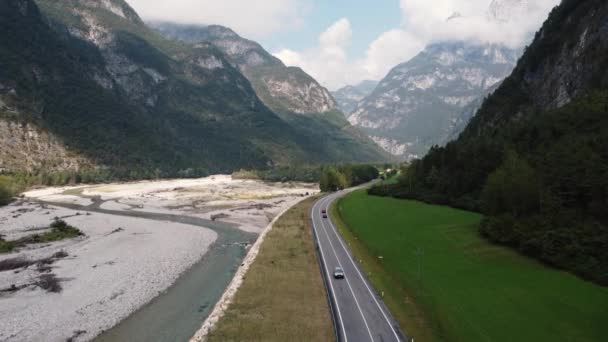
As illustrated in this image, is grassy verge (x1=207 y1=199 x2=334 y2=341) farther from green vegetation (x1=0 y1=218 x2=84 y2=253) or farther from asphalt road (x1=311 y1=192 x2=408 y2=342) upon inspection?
green vegetation (x1=0 y1=218 x2=84 y2=253)

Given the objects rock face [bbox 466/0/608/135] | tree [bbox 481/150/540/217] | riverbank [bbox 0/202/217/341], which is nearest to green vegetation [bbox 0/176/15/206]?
riverbank [bbox 0/202/217/341]

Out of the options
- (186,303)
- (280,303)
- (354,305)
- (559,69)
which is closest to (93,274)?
(186,303)

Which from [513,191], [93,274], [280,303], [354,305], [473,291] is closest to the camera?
[354,305]

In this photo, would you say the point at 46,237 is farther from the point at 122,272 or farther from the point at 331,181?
the point at 331,181

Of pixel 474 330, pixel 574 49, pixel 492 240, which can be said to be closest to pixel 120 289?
pixel 474 330

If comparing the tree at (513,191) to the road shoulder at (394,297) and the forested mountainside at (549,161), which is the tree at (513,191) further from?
the road shoulder at (394,297)

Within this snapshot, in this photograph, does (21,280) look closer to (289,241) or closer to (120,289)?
(120,289)
